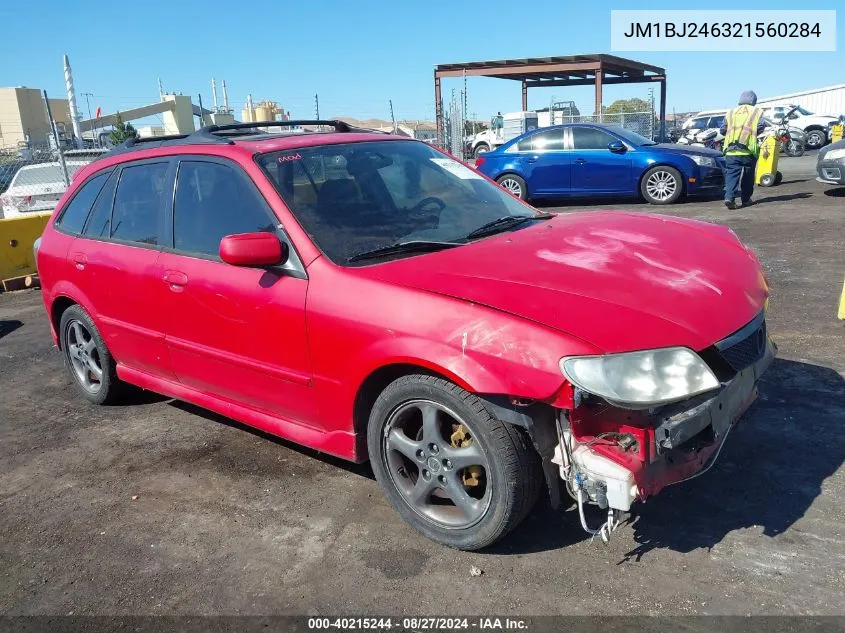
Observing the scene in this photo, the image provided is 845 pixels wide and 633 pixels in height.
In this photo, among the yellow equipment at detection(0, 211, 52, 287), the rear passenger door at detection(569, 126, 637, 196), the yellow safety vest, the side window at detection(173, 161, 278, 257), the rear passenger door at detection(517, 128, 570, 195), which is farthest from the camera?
the rear passenger door at detection(517, 128, 570, 195)

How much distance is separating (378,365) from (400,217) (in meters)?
0.93

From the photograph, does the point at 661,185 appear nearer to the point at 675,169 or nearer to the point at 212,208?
the point at 675,169

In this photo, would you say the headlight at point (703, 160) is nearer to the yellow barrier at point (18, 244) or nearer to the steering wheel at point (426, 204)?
the steering wheel at point (426, 204)

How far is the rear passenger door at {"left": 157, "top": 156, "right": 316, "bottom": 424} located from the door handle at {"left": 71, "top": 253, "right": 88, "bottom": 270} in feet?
3.08

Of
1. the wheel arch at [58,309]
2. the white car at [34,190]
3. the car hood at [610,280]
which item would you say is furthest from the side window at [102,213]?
the white car at [34,190]

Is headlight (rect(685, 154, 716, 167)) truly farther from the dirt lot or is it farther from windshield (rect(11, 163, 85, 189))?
windshield (rect(11, 163, 85, 189))

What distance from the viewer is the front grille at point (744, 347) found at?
2.70 metres

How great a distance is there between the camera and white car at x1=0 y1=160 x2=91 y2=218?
40.6 feet

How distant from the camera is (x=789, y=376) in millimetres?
4371

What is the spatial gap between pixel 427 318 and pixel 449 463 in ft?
1.99

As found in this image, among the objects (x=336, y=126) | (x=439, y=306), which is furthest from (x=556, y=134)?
(x=439, y=306)

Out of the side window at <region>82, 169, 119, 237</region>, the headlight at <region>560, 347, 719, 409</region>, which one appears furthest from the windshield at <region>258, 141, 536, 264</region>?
the side window at <region>82, 169, 119, 237</region>

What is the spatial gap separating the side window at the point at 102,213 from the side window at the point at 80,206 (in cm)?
Answer: 7

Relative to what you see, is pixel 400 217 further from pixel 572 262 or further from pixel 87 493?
pixel 87 493
